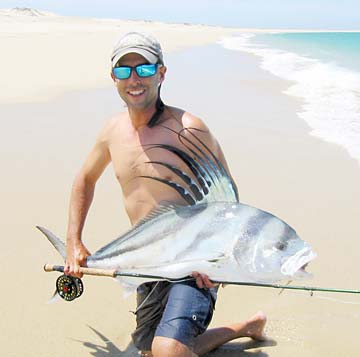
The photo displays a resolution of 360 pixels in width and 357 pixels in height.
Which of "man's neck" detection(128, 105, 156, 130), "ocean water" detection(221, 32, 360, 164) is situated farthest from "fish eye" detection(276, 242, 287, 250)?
"ocean water" detection(221, 32, 360, 164)

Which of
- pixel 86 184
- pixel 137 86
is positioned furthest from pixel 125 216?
pixel 137 86

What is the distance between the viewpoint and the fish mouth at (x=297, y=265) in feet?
7.35

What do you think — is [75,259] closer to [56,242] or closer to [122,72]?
[56,242]

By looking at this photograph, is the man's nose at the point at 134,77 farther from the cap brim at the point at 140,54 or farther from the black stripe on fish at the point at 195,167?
the black stripe on fish at the point at 195,167

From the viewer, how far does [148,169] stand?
2930 millimetres

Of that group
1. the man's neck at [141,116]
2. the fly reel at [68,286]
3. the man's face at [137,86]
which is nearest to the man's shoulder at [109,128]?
the man's neck at [141,116]

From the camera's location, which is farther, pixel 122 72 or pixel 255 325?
pixel 255 325

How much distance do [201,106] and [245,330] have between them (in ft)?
23.9

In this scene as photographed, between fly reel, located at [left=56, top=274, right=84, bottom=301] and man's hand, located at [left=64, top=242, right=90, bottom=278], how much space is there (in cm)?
9

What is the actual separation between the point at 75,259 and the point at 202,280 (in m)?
0.72

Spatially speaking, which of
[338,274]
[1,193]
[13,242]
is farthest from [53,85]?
[338,274]

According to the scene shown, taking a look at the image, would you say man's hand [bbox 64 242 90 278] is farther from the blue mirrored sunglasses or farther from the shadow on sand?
the blue mirrored sunglasses

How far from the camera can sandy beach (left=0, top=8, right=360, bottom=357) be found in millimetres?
3139

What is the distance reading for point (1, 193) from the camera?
5.25 m
